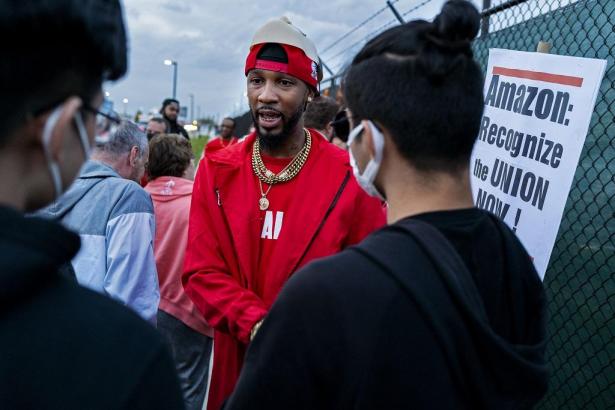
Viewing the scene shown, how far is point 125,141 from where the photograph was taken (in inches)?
138

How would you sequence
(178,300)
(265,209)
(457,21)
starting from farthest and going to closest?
(178,300)
(265,209)
(457,21)

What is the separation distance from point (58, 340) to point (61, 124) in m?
0.33

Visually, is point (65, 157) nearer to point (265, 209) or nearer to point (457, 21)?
point (457, 21)

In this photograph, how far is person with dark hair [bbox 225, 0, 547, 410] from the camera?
50.4 inches

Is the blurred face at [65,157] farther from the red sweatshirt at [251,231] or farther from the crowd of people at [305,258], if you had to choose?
the red sweatshirt at [251,231]

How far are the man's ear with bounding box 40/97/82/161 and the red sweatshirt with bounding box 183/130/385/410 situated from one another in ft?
5.14

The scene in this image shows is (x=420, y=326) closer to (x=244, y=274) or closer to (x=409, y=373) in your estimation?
(x=409, y=373)

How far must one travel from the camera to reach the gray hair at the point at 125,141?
3.42 metres

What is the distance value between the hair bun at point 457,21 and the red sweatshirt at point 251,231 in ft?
4.05

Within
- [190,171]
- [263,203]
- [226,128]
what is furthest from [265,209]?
[226,128]

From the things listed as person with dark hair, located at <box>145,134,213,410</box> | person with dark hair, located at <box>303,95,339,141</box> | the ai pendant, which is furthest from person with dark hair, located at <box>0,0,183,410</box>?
person with dark hair, located at <box>303,95,339,141</box>

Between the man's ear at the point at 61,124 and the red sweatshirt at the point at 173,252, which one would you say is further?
the red sweatshirt at the point at 173,252

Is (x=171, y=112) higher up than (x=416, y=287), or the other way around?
(x=416, y=287)

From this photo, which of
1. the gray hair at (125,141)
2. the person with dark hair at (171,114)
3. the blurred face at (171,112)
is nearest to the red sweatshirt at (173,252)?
the gray hair at (125,141)
